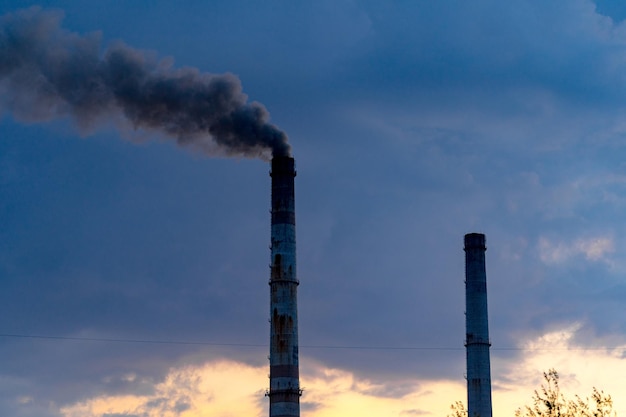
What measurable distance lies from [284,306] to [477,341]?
1826 centimetres

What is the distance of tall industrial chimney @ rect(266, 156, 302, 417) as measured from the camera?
194 ft

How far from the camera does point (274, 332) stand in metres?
59.9

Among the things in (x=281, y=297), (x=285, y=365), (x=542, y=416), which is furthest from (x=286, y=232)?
(x=542, y=416)

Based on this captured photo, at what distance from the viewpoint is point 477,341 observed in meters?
72.4

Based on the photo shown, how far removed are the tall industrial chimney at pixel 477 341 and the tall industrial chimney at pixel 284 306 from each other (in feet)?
56.6

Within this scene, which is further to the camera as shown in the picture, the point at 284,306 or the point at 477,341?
the point at 477,341

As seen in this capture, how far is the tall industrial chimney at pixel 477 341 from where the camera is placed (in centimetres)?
7206

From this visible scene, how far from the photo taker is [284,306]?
59812 millimetres

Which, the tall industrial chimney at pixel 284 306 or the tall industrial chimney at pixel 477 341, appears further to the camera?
the tall industrial chimney at pixel 477 341

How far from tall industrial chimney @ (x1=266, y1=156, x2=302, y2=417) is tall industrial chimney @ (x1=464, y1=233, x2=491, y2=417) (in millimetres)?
17261

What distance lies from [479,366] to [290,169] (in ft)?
69.2

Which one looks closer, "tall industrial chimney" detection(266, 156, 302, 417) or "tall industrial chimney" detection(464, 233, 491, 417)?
"tall industrial chimney" detection(266, 156, 302, 417)

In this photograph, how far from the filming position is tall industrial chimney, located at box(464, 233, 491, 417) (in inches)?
2837

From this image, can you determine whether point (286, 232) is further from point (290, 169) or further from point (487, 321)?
point (487, 321)
